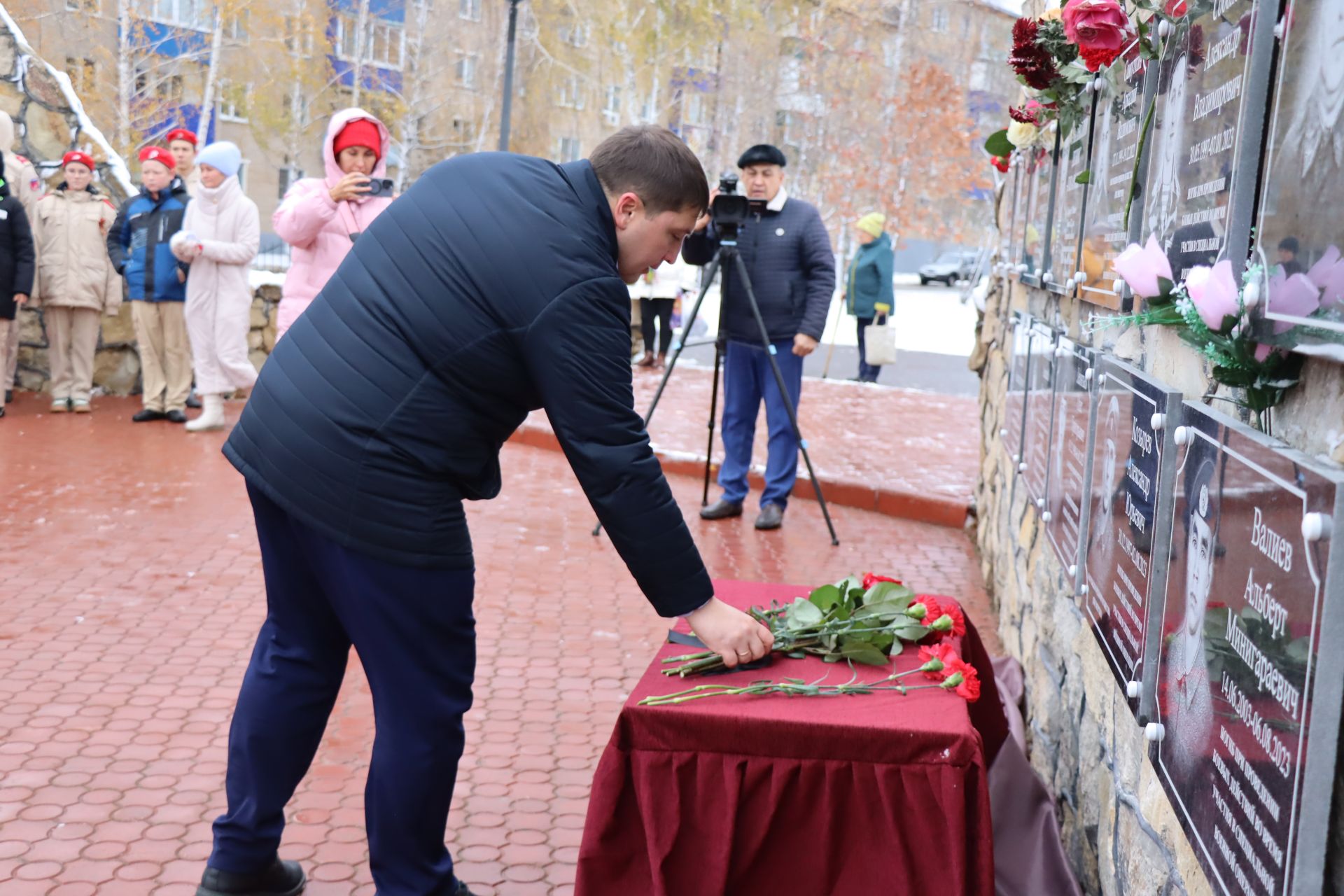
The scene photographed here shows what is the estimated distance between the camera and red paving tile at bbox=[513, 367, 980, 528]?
738cm

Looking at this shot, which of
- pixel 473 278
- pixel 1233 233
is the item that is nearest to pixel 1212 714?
pixel 1233 233

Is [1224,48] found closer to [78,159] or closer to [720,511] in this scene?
[720,511]

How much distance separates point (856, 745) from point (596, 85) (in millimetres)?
27947

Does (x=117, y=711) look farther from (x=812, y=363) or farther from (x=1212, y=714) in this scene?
(x=812, y=363)

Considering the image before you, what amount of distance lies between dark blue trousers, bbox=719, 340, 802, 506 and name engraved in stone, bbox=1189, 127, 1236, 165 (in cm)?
450

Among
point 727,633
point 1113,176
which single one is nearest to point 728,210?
point 1113,176

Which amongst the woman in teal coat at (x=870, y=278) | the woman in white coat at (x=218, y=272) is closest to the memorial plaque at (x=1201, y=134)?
the woman in white coat at (x=218, y=272)

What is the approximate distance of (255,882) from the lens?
2.78 metres

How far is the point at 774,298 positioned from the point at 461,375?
14.6 ft

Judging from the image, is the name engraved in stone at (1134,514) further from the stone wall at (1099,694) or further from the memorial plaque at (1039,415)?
the memorial plaque at (1039,415)

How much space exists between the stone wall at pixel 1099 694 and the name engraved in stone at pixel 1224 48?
18.3 inches

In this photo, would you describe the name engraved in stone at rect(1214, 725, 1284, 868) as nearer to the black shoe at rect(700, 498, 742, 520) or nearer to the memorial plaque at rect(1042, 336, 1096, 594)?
the memorial plaque at rect(1042, 336, 1096, 594)

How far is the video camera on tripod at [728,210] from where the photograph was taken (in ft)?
20.7

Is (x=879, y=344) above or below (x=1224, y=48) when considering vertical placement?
below
